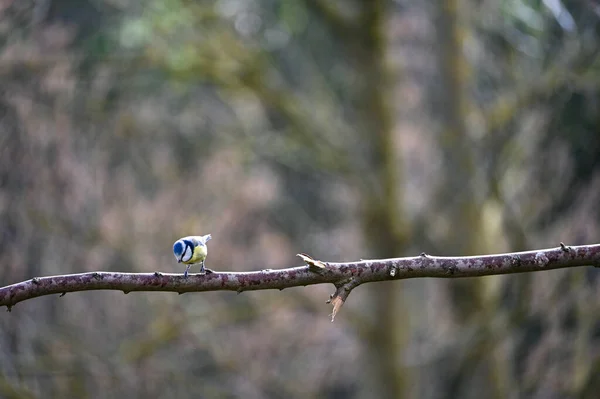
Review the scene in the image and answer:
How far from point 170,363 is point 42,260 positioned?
9.51ft

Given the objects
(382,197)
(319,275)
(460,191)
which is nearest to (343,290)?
(319,275)

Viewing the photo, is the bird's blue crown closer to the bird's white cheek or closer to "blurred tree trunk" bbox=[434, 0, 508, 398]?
the bird's white cheek

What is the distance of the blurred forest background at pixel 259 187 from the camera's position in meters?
6.52

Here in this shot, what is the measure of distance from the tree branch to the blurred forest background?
11.8 feet

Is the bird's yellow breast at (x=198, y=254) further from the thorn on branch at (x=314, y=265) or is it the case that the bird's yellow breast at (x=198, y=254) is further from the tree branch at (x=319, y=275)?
the thorn on branch at (x=314, y=265)

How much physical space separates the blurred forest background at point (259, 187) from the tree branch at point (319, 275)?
3.61 metres

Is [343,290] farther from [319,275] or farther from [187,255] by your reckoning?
[187,255]

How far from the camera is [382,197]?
891cm

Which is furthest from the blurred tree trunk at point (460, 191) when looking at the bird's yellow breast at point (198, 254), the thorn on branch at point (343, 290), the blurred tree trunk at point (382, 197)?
the thorn on branch at point (343, 290)

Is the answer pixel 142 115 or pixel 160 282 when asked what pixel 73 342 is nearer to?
pixel 142 115

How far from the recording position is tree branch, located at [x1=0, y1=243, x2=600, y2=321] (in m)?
2.38

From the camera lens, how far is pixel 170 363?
31.1 feet

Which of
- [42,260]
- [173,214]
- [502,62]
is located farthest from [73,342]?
[502,62]

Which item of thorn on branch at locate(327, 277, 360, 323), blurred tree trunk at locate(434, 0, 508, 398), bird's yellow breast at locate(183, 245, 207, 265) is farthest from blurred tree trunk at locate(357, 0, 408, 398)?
thorn on branch at locate(327, 277, 360, 323)
